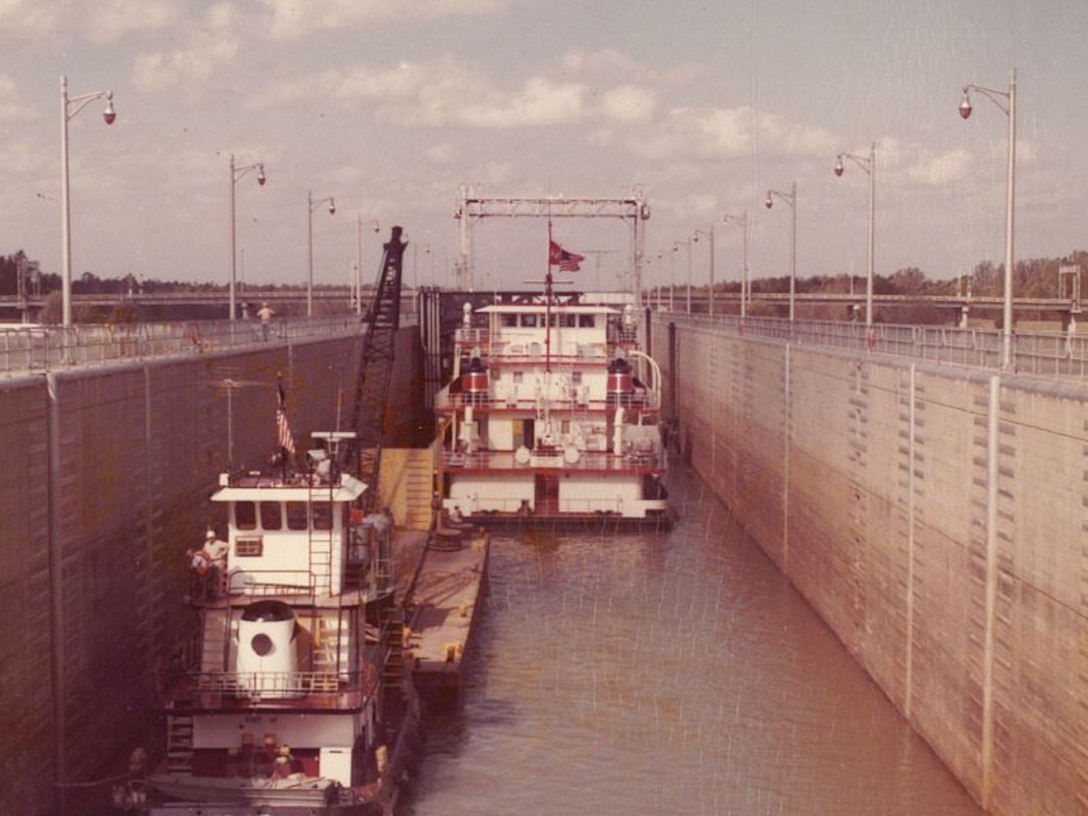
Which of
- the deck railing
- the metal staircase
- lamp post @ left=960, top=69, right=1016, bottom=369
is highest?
lamp post @ left=960, top=69, right=1016, bottom=369

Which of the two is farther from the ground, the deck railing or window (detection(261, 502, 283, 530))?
window (detection(261, 502, 283, 530))

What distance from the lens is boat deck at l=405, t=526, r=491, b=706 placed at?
2789 cm

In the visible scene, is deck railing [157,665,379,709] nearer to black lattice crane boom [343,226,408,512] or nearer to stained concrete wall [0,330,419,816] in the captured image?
stained concrete wall [0,330,419,816]

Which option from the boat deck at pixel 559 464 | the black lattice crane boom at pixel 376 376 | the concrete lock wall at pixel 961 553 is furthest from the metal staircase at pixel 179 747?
the boat deck at pixel 559 464

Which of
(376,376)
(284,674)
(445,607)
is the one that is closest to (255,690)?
(284,674)

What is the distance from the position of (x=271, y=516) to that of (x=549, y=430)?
29593 millimetres

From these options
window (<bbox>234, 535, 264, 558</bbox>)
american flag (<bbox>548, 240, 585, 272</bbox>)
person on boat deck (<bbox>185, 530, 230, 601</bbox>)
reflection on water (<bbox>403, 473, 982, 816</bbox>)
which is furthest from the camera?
american flag (<bbox>548, 240, 585, 272</bbox>)

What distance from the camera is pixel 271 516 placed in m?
22.0

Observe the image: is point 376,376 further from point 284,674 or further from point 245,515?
point 284,674

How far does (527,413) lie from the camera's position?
52250 millimetres

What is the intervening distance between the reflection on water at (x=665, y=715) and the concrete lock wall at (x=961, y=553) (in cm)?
88

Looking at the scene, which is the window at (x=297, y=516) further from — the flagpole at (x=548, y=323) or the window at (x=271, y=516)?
the flagpole at (x=548, y=323)

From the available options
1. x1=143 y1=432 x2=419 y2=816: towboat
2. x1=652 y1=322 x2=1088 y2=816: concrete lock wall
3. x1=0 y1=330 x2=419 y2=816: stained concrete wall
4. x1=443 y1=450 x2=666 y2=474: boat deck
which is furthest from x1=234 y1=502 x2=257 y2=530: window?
x1=443 y1=450 x2=666 y2=474: boat deck

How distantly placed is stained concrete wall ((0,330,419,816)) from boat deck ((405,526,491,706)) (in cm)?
479
